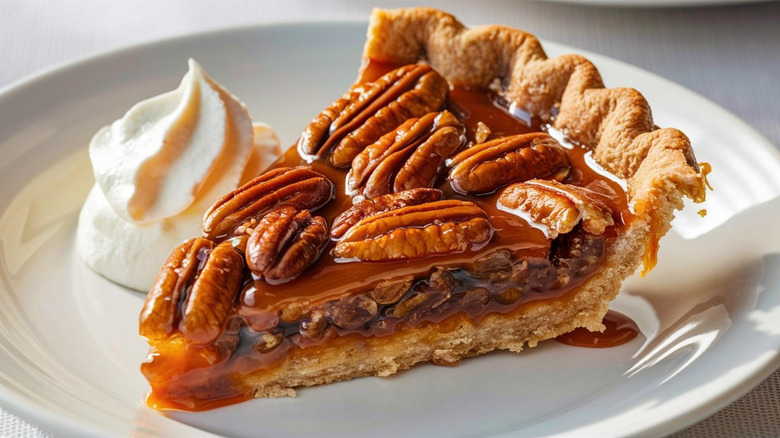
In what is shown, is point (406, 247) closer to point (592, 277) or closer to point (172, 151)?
point (592, 277)

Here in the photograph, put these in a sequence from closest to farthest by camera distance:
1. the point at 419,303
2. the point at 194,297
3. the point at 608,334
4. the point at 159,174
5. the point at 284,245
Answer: the point at 194,297
the point at 284,245
the point at 419,303
the point at 608,334
the point at 159,174

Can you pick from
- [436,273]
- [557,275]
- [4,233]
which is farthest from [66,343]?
[557,275]

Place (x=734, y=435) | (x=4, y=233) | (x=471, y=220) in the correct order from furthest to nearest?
(x=4, y=233), (x=471, y=220), (x=734, y=435)

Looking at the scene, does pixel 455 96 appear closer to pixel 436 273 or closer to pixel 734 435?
pixel 436 273

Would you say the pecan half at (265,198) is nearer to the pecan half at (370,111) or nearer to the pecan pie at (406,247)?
the pecan pie at (406,247)

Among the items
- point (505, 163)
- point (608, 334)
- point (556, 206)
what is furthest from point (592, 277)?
point (505, 163)

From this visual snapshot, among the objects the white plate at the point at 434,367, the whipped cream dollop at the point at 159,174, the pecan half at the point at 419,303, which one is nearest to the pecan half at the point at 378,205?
the pecan half at the point at 419,303
